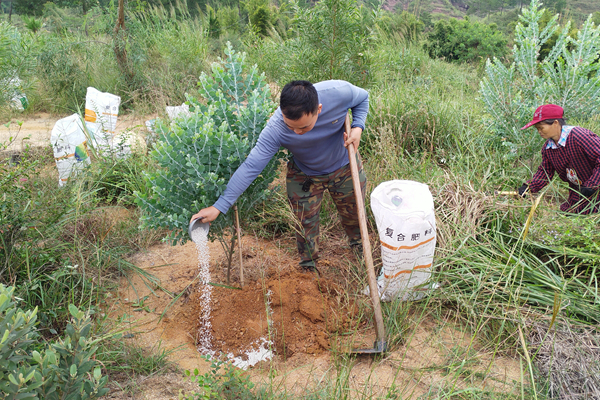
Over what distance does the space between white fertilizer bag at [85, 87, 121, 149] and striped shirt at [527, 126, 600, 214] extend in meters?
4.21

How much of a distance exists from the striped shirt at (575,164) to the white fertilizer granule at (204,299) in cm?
265

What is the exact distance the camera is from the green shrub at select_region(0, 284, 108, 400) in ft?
4.28

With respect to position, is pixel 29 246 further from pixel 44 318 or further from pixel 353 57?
pixel 353 57

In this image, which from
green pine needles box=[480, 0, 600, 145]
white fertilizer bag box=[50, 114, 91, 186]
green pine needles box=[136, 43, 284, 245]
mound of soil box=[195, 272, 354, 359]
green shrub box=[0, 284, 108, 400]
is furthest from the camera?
white fertilizer bag box=[50, 114, 91, 186]

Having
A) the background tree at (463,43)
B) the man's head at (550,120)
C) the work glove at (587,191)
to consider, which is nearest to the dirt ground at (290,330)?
the work glove at (587,191)

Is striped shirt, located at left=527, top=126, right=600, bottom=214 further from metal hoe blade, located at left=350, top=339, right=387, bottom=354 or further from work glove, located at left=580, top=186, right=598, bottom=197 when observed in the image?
metal hoe blade, located at left=350, top=339, right=387, bottom=354

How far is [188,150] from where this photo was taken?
2357mm

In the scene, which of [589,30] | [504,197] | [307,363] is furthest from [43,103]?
[589,30]

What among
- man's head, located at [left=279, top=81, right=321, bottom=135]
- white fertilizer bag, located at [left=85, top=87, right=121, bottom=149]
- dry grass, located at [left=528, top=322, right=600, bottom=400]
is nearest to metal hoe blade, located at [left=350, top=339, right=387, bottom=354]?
dry grass, located at [left=528, top=322, right=600, bottom=400]

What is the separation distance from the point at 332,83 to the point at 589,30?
284 centimetres

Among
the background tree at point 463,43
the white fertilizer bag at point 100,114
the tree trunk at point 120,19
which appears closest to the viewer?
the white fertilizer bag at point 100,114

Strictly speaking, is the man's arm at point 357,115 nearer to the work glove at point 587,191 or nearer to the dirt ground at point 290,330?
the dirt ground at point 290,330

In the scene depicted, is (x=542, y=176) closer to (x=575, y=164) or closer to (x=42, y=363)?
(x=575, y=164)

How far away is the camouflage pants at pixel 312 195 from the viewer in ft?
9.84
